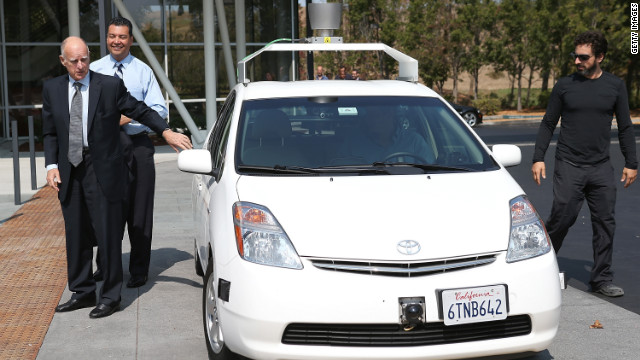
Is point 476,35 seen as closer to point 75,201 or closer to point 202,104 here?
point 202,104

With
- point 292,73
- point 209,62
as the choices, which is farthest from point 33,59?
point 209,62

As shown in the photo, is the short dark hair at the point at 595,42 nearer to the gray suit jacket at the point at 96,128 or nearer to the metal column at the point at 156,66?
the gray suit jacket at the point at 96,128

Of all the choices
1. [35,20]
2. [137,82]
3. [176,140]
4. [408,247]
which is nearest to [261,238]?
[408,247]

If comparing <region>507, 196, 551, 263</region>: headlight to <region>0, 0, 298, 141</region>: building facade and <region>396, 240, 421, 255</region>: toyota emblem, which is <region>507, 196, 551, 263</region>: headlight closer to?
<region>396, 240, 421, 255</region>: toyota emblem

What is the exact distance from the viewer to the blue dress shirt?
6.55 meters

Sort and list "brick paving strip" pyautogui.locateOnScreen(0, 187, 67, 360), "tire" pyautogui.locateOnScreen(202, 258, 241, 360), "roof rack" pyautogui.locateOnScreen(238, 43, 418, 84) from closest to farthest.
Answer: "tire" pyautogui.locateOnScreen(202, 258, 241, 360)
"brick paving strip" pyautogui.locateOnScreen(0, 187, 67, 360)
"roof rack" pyautogui.locateOnScreen(238, 43, 418, 84)

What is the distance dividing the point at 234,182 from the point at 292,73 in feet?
84.5

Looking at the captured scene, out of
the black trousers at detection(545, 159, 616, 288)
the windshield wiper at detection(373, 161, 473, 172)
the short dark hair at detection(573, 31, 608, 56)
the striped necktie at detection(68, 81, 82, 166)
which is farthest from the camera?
the black trousers at detection(545, 159, 616, 288)

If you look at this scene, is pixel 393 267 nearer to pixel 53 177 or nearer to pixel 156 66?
pixel 53 177

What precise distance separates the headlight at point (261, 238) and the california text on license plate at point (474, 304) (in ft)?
2.36

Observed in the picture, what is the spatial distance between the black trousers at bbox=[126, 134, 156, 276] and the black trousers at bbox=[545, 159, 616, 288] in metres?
3.13

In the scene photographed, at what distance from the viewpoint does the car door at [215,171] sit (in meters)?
5.14

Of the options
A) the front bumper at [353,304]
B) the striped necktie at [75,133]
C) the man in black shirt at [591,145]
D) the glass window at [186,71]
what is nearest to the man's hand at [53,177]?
the striped necktie at [75,133]

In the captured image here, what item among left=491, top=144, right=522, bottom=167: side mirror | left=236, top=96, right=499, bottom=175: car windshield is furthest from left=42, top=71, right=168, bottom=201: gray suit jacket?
left=491, top=144, right=522, bottom=167: side mirror
